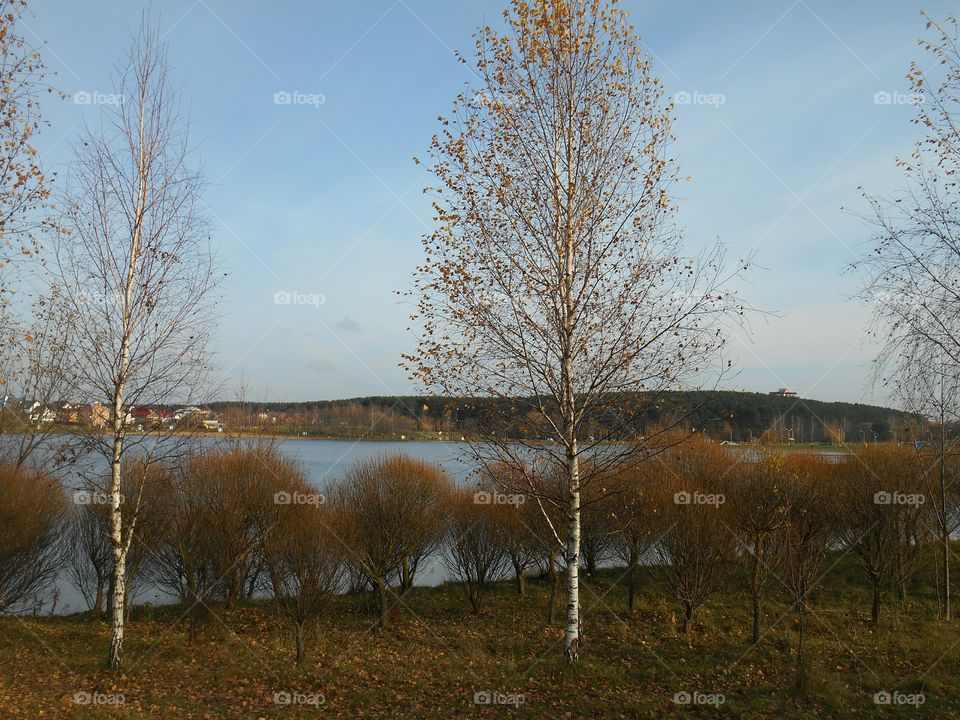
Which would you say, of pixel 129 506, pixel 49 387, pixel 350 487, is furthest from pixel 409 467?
pixel 49 387

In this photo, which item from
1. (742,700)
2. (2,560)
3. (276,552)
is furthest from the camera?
(2,560)

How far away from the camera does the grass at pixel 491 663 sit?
9.55 meters

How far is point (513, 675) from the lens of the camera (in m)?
10.7

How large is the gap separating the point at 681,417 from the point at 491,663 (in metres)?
5.77

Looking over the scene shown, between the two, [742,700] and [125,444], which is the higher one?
[125,444]

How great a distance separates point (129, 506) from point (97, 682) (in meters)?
6.72

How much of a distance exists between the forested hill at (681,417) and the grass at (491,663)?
432 centimetres

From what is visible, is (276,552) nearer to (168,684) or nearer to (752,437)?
(168,684)

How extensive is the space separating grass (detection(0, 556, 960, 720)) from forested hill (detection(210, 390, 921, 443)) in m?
4.32

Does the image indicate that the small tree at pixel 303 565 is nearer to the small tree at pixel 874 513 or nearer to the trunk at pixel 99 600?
the trunk at pixel 99 600

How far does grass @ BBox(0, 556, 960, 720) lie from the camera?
9.55m

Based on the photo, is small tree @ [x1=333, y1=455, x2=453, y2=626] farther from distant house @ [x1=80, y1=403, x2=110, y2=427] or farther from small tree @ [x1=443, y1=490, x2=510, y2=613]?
distant house @ [x1=80, y1=403, x2=110, y2=427]

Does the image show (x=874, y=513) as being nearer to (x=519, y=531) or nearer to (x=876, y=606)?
(x=876, y=606)

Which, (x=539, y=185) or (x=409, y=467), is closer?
(x=539, y=185)
